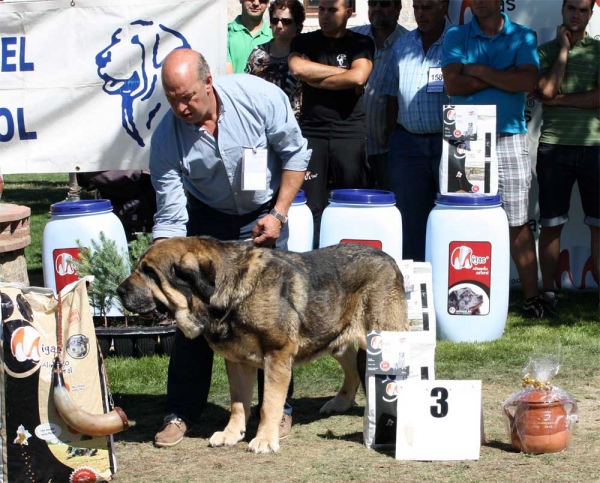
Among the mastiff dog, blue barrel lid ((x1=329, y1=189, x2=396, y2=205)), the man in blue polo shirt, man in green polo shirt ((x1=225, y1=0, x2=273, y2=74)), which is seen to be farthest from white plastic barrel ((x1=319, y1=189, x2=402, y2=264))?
man in green polo shirt ((x1=225, y1=0, x2=273, y2=74))

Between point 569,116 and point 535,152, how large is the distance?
79 centimetres

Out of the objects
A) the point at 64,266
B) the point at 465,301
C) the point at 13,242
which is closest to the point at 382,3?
the point at 465,301

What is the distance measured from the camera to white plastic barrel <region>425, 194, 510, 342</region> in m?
7.46

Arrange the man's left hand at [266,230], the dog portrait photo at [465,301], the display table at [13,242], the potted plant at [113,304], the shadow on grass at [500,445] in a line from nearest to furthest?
the shadow on grass at [500,445], the man's left hand at [266,230], the potted plant at [113,304], the display table at [13,242], the dog portrait photo at [465,301]

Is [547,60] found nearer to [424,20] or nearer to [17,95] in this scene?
[424,20]

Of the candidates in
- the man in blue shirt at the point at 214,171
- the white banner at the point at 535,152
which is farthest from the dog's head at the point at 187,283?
the white banner at the point at 535,152

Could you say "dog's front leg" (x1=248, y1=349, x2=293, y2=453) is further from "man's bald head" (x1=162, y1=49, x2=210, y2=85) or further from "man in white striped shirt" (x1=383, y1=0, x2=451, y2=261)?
"man in white striped shirt" (x1=383, y1=0, x2=451, y2=261)

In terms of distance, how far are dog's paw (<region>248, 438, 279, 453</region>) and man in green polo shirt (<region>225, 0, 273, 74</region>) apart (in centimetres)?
473

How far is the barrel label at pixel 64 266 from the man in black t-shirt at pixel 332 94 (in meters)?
2.00

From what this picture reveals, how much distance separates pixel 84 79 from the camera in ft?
28.7

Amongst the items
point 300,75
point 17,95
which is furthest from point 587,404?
point 17,95

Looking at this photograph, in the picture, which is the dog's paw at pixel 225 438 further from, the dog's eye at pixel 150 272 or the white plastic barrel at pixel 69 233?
the white plastic barrel at pixel 69 233

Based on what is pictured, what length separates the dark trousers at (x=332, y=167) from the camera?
811cm

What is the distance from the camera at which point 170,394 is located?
5.61m
